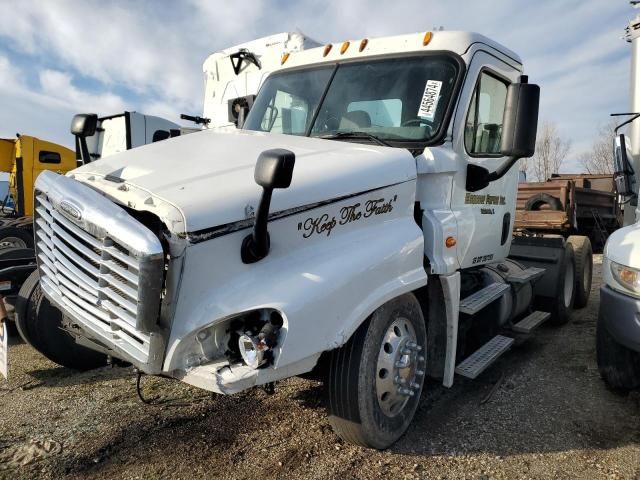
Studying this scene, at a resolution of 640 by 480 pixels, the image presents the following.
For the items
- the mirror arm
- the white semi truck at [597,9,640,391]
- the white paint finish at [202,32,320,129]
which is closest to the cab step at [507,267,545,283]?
the white semi truck at [597,9,640,391]

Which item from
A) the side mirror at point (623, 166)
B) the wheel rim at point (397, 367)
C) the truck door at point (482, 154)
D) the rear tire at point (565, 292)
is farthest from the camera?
the rear tire at point (565, 292)

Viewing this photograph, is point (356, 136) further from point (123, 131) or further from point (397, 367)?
point (123, 131)

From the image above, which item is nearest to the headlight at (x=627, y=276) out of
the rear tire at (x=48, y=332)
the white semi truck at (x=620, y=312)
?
the white semi truck at (x=620, y=312)

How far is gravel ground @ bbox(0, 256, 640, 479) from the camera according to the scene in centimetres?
291

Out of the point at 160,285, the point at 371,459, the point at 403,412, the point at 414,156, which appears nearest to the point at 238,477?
the point at 371,459

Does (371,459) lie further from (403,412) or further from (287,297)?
(287,297)

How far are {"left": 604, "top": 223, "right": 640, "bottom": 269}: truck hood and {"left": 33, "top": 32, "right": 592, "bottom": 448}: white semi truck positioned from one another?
36.0 inches

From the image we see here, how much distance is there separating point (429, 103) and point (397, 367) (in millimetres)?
1864

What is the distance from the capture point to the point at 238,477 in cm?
279

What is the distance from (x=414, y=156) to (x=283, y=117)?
51.3 inches

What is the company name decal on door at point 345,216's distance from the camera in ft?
8.59

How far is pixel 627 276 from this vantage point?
338 cm

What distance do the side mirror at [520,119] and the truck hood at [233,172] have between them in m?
0.63

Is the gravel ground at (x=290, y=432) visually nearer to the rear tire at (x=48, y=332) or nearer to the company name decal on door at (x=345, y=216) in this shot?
the rear tire at (x=48, y=332)
